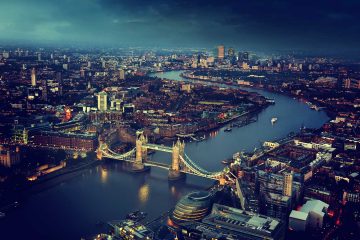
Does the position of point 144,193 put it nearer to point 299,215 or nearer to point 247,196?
point 247,196

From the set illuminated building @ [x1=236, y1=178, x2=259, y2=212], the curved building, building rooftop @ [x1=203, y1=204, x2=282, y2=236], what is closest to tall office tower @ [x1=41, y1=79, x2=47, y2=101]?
illuminated building @ [x1=236, y1=178, x2=259, y2=212]

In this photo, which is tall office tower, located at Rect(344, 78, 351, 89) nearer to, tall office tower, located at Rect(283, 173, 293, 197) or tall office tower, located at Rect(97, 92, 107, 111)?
tall office tower, located at Rect(97, 92, 107, 111)

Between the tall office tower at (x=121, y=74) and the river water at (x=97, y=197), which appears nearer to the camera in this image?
the river water at (x=97, y=197)

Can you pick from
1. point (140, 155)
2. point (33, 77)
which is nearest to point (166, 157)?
point (140, 155)

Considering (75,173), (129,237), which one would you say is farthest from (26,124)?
(129,237)

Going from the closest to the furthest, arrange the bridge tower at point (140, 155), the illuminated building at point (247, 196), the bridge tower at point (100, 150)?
1. the illuminated building at point (247, 196)
2. the bridge tower at point (140, 155)
3. the bridge tower at point (100, 150)

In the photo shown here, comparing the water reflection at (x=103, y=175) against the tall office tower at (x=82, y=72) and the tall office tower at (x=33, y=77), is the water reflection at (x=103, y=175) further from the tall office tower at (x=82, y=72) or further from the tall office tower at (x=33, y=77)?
the tall office tower at (x=82, y=72)

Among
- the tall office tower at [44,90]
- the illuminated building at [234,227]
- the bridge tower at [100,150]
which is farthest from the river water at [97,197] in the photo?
the tall office tower at [44,90]
